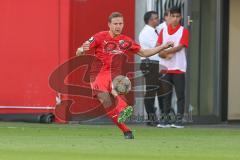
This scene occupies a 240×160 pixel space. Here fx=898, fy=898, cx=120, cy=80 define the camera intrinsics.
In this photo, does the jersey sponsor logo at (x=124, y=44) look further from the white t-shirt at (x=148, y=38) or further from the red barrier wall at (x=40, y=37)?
the red barrier wall at (x=40, y=37)

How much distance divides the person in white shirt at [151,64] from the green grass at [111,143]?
58 cm

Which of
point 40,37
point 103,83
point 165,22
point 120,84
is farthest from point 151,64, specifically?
point 103,83

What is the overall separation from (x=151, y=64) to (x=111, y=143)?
4.96 m

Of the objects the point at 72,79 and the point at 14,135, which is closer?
the point at 14,135

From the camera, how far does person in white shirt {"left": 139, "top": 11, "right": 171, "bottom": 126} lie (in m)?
17.0

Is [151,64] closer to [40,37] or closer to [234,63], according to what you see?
[40,37]

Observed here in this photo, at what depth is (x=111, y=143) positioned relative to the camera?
12.4 m

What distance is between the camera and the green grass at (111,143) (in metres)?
10.5

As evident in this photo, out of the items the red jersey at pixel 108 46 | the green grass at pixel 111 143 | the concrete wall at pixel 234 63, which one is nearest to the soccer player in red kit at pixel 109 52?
the red jersey at pixel 108 46

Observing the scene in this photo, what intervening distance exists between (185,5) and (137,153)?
731 cm

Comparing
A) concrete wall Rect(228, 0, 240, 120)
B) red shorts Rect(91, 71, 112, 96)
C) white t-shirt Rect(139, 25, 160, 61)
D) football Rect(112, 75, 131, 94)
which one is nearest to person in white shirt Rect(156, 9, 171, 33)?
white t-shirt Rect(139, 25, 160, 61)

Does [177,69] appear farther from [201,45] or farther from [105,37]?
[105,37]

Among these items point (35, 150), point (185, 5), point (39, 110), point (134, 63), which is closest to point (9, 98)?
point (39, 110)

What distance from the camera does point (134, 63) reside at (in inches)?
707
